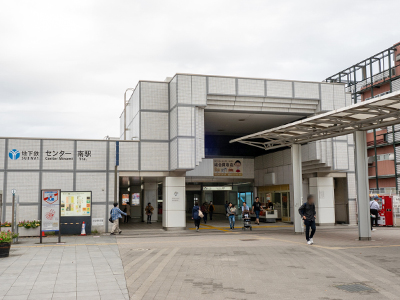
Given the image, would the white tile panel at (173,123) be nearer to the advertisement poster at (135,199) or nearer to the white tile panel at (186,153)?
the white tile panel at (186,153)

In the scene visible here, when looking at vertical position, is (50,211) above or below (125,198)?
below

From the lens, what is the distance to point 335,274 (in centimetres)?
871

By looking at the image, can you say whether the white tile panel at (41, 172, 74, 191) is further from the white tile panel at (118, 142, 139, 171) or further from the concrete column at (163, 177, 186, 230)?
the concrete column at (163, 177, 186, 230)

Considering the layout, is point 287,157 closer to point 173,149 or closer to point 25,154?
point 173,149

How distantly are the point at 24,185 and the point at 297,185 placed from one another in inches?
478

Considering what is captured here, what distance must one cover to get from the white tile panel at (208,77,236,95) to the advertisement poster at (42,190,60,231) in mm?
8595

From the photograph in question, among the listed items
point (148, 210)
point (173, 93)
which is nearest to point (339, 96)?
point (173, 93)

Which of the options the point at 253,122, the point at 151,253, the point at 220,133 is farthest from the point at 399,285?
the point at 220,133

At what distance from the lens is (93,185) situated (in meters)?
19.7

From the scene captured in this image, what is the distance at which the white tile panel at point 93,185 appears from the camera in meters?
19.6

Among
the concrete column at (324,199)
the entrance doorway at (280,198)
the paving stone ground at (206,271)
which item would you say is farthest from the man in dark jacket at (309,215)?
the entrance doorway at (280,198)

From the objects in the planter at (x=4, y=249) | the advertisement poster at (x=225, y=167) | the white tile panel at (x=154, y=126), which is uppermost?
the white tile panel at (x=154, y=126)

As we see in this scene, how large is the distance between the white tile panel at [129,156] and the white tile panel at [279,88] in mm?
7033

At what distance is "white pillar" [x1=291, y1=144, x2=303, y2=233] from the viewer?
18062 millimetres
